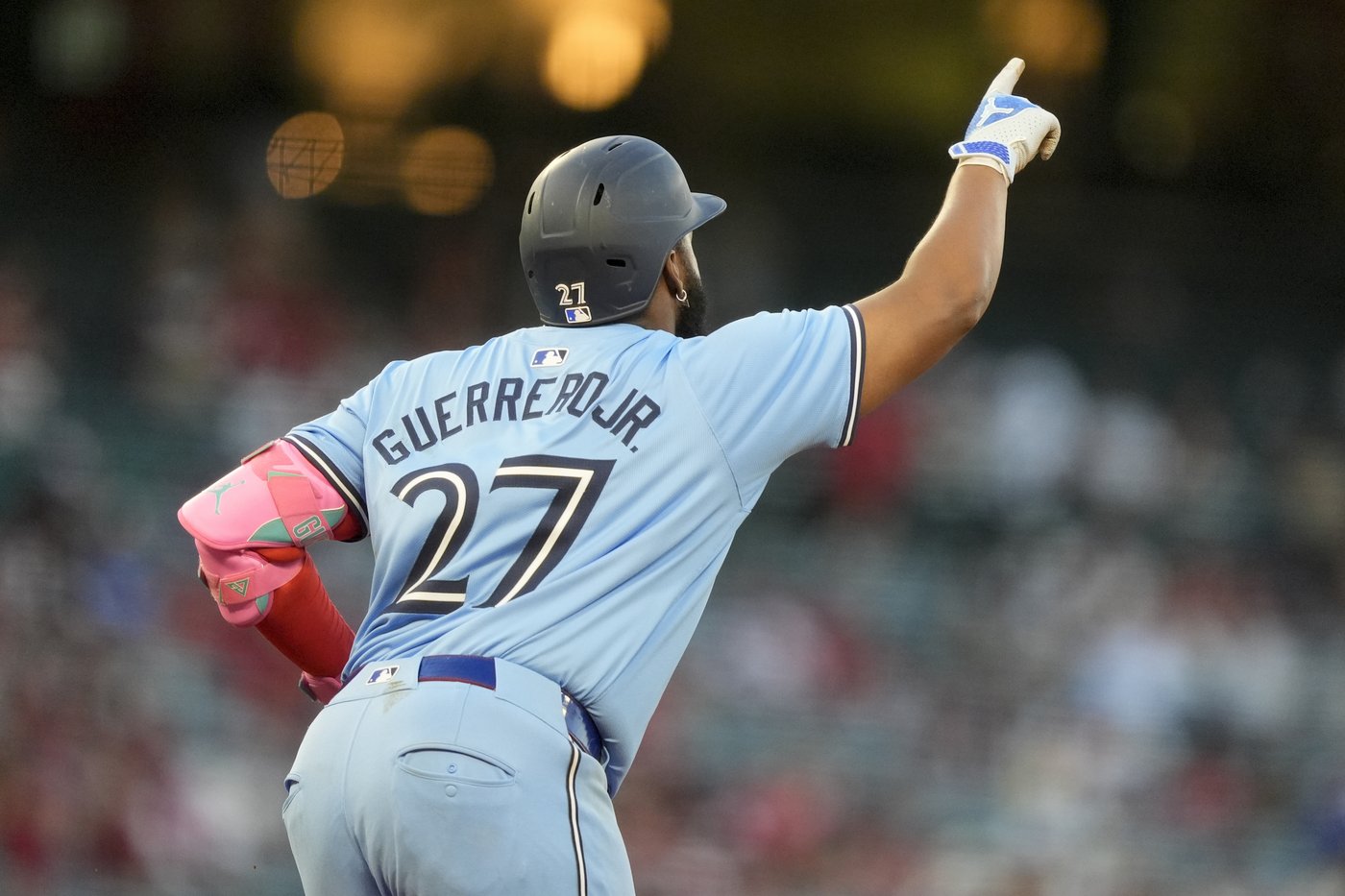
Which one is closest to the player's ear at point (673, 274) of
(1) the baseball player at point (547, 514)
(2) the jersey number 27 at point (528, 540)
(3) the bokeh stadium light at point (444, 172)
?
(1) the baseball player at point (547, 514)

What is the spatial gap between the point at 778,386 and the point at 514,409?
16.5 inches

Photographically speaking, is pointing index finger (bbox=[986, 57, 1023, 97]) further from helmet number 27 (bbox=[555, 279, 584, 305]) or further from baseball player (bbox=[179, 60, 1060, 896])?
helmet number 27 (bbox=[555, 279, 584, 305])

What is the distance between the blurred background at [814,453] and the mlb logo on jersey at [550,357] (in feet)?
17.7

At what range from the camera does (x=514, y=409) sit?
8.40 ft

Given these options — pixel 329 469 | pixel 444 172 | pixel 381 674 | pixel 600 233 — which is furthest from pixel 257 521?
pixel 444 172

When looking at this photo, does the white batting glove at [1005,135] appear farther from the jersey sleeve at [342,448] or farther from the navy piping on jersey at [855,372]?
the jersey sleeve at [342,448]

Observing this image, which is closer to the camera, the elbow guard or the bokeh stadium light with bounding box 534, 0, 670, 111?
the elbow guard

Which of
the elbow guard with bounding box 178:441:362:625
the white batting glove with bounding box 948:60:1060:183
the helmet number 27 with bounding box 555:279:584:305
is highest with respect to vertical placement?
the white batting glove with bounding box 948:60:1060:183

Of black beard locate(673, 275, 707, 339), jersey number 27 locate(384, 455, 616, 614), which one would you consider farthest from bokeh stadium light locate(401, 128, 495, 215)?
jersey number 27 locate(384, 455, 616, 614)

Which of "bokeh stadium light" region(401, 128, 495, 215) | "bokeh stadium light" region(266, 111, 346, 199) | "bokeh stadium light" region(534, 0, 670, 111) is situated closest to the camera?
"bokeh stadium light" region(266, 111, 346, 199)

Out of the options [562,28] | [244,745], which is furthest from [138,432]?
[562,28]

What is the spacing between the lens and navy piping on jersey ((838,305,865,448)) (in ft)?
8.22

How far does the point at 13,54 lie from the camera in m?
10.2

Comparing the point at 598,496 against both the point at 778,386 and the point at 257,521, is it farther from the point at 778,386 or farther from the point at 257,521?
the point at 257,521
